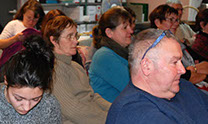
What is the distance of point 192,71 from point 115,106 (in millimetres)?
1168

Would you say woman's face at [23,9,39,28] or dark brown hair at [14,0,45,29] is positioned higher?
dark brown hair at [14,0,45,29]

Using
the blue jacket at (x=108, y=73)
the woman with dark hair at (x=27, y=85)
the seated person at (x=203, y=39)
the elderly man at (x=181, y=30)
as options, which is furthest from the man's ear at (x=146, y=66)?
the elderly man at (x=181, y=30)

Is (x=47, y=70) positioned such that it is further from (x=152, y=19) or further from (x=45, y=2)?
(x=45, y=2)

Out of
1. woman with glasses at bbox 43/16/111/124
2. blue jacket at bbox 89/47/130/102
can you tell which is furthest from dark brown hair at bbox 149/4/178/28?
woman with glasses at bbox 43/16/111/124

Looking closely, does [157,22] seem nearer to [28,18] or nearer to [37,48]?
[28,18]

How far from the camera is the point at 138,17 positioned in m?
4.36

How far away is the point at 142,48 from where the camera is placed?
1.06 m

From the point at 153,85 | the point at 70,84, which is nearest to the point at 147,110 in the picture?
the point at 153,85

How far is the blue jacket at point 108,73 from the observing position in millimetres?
1789

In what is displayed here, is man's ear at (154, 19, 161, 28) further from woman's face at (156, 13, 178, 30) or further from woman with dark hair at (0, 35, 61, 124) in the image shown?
woman with dark hair at (0, 35, 61, 124)

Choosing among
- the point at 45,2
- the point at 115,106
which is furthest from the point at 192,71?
the point at 45,2

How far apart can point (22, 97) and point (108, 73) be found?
32.6 inches

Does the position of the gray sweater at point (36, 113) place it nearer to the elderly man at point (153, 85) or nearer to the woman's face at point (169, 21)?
the elderly man at point (153, 85)

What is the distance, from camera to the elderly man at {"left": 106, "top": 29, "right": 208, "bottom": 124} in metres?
0.95
